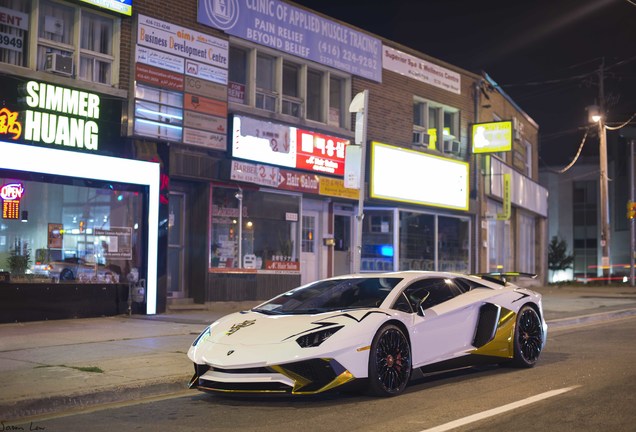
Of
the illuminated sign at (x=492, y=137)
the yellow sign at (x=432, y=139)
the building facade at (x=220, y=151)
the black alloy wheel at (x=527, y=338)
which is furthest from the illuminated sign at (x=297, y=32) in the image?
the black alloy wheel at (x=527, y=338)

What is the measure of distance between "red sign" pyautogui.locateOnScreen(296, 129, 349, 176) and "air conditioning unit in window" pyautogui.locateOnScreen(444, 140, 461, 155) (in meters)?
5.61

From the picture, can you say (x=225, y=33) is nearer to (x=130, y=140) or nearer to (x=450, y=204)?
(x=130, y=140)

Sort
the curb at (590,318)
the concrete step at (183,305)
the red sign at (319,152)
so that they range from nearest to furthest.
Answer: the curb at (590,318), the concrete step at (183,305), the red sign at (319,152)

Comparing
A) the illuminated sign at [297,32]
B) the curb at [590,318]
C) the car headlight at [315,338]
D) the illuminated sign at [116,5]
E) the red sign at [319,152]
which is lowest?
the curb at [590,318]

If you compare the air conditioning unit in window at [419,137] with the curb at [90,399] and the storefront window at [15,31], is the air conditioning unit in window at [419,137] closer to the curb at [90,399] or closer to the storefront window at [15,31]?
the storefront window at [15,31]

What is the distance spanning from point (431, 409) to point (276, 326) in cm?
172

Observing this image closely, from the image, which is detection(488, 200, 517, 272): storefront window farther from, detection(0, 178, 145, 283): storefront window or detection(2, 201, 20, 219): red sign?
detection(2, 201, 20, 219): red sign

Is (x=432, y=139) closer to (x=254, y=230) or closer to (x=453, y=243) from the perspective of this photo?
(x=453, y=243)

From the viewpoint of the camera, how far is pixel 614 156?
67.2 metres

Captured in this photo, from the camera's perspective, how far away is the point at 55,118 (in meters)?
14.2

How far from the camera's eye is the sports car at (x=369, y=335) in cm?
719

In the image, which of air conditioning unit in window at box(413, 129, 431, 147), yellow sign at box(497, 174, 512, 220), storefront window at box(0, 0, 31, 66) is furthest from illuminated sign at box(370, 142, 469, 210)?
storefront window at box(0, 0, 31, 66)

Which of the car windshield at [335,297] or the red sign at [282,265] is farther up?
the red sign at [282,265]

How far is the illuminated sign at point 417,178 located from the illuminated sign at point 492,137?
→ 2.81 feet
